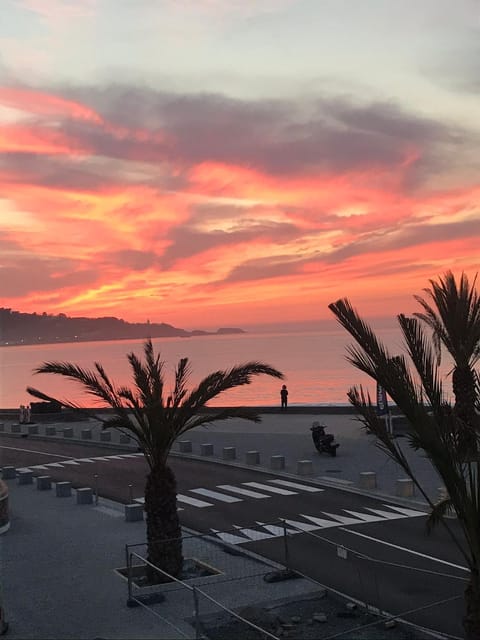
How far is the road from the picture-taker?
52.0 feet

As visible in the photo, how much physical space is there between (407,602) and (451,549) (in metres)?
4.20

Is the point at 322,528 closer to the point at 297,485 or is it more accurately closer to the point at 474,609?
the point at 297,485

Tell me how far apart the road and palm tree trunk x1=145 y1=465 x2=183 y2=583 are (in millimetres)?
1235

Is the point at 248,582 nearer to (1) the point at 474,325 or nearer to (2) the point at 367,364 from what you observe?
(2) the point at 367,364

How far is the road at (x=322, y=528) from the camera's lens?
15859 mm

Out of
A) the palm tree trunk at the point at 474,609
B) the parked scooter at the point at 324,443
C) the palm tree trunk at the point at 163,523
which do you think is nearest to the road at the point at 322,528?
the palm tree trunk at the point at 163,523

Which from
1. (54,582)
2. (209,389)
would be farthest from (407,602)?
(54,582)

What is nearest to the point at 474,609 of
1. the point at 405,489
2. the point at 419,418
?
the point at 419,418

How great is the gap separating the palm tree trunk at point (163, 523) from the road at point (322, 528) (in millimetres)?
1235

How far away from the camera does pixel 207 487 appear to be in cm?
2897

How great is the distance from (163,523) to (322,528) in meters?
6.03

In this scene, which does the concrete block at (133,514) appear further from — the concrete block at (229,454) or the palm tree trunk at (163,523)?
the concrete block at (229,454)

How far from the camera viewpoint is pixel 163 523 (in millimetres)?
17250

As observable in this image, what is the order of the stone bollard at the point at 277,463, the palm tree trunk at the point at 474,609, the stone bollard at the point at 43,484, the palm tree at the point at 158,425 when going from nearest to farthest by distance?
1. the palm tree trunk at the point at 474,609
2. the palm tree at the point at 158,425
3. the stone bollard at the point at 43,484
4. the stone bollard at the point at 277,463
